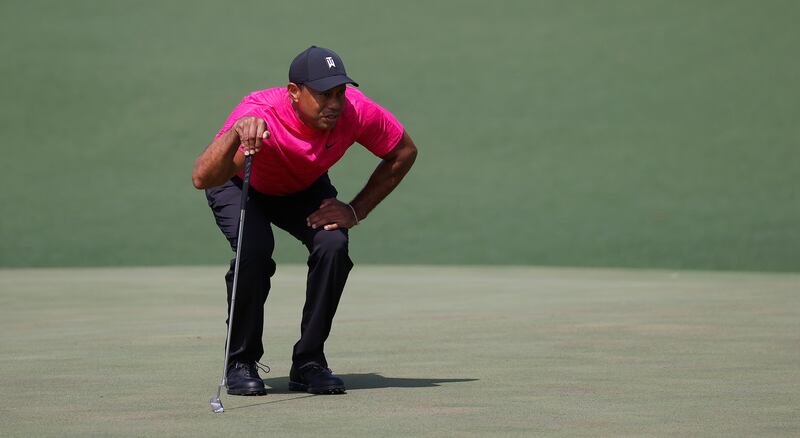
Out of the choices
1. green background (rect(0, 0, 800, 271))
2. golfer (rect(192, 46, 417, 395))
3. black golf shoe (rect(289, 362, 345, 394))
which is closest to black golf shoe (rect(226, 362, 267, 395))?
golfer (rect(192, 46, 417, 395))

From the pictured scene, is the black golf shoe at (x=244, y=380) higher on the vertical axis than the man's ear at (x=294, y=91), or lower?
lower

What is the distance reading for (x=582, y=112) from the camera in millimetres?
14109

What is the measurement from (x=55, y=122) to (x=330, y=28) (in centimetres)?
310

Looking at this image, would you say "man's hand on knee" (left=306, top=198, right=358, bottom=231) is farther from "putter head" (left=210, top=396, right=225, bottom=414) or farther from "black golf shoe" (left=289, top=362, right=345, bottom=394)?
"putter head" (left=210, top=396, right=225, bottom=414)

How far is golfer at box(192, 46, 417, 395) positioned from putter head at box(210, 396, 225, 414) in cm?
40

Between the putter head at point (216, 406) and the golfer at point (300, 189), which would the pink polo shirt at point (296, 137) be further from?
the putter head at point (216, 406)

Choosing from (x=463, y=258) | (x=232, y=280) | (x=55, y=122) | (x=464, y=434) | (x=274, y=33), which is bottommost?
(x=464, y=434)

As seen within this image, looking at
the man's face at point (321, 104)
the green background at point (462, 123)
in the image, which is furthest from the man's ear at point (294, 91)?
the green background at point (462, 123)

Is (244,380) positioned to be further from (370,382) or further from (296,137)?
(296,137)

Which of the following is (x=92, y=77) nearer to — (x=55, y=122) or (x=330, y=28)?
(x=55, y=122)

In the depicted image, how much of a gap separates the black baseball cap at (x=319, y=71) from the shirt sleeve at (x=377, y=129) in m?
0.28

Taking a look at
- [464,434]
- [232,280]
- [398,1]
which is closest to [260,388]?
[232,280]

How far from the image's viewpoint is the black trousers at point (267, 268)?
16.0 feet

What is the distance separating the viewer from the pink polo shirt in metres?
4.81
